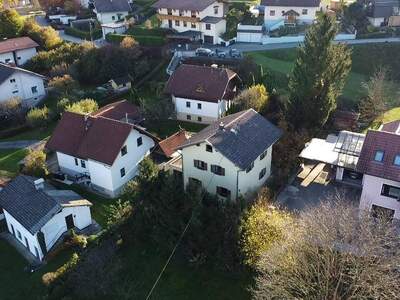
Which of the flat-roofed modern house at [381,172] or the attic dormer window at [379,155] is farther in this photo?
the attic dormer window at [379,155]

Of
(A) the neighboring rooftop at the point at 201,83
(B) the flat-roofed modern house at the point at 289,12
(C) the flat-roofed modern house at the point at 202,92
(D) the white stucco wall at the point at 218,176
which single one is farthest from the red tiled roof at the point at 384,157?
(B) the flat-roofed modern house at the point at 289,12

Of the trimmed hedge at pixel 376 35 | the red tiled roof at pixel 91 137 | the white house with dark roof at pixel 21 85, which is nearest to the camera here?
the red tiled roof at pixel 91 137

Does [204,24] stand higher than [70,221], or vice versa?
[204,24]

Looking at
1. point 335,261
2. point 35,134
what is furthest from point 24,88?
point 335,261

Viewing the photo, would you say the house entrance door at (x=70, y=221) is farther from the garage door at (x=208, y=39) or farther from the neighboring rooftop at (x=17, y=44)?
the neighboring rooftop at (x=17, y=44)

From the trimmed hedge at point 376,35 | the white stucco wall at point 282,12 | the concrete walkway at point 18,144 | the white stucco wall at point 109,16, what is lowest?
the concrete walkway at point 18,144

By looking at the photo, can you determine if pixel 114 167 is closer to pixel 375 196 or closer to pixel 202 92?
pixel 202 92

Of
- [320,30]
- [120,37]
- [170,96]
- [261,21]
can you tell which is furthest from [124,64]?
[320,30]
